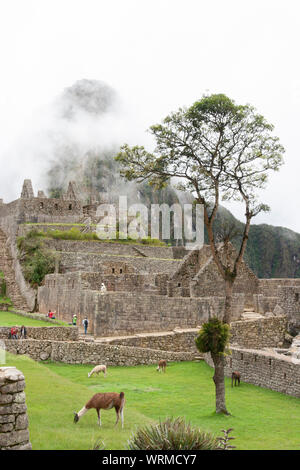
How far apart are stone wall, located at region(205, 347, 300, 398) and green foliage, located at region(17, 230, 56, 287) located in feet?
53.7

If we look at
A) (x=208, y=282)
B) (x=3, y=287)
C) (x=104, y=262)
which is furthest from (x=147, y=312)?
(x=3, y=287)

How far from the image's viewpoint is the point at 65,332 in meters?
21.7

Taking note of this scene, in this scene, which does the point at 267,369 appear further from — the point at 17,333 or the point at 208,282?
the point at 208,282

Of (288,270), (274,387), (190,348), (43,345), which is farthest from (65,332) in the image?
(288,270)

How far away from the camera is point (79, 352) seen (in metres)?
20.5

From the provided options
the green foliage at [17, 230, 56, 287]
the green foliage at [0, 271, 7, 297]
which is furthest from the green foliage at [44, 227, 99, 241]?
the green foliage at [0, 271, 7, 297]

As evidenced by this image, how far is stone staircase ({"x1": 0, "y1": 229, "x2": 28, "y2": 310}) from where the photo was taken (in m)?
32.6

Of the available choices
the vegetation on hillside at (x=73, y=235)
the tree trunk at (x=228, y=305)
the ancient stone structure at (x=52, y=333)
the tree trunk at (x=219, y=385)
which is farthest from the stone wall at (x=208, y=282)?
the tree trunk at (x=219, y=385)

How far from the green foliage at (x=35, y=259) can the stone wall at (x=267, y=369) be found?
645 inches

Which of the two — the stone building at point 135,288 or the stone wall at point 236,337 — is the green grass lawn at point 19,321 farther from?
the stone wall at point 236,337

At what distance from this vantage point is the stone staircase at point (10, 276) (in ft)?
107

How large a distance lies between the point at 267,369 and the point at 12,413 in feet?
35.0

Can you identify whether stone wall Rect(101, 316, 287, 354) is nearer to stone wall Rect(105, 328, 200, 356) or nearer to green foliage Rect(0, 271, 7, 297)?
stone wall Rect(105, 328, 200, 356)
